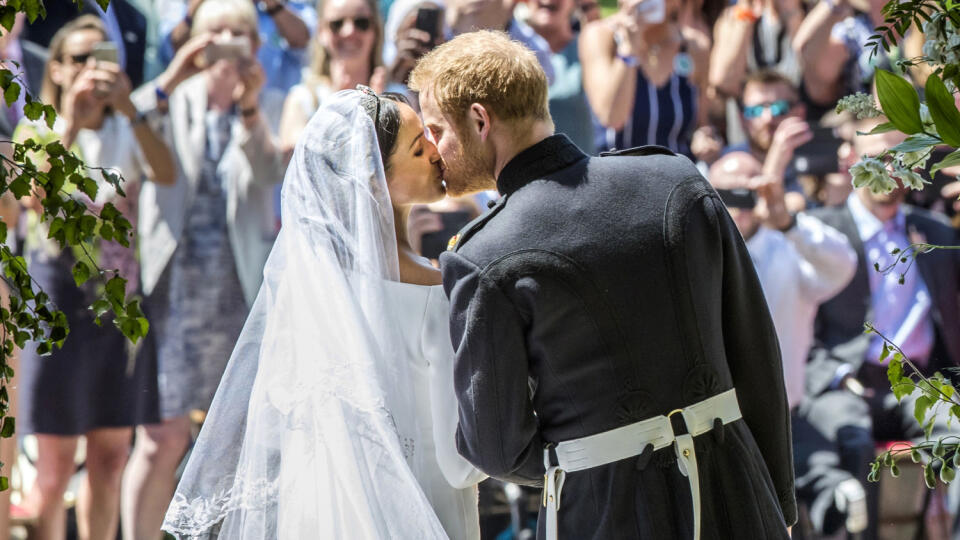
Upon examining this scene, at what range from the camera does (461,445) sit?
1.62m

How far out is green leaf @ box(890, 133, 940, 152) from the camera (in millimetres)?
1299

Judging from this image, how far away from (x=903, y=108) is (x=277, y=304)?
1085 millimetres

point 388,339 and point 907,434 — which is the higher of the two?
point 388,339

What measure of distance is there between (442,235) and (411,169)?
89.6 inches

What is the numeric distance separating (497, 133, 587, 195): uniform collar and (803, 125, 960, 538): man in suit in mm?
2967

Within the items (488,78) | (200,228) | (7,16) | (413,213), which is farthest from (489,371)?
(200,228)

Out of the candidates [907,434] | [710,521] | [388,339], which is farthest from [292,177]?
[907,434]

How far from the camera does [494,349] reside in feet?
5.00

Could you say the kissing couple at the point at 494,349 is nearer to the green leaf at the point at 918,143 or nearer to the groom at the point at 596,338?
the groom at the point at 596,338

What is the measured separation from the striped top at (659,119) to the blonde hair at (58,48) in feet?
6.97

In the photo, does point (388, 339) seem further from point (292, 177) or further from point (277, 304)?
point (292, 177)

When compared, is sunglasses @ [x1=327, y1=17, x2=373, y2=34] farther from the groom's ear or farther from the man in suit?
the groom's ear

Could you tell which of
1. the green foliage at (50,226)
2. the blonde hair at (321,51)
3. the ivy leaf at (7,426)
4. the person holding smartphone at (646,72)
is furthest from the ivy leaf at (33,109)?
the person holding smartphone at (646,72)

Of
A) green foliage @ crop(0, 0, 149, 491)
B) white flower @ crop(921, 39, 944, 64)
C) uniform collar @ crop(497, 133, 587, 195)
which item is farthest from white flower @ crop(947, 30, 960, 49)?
green foliage @ crop(0, 0, 149, 491)
